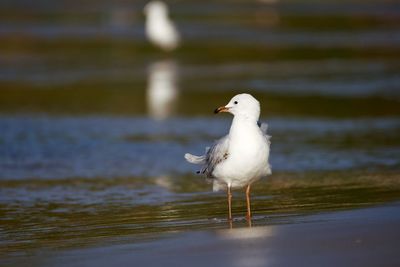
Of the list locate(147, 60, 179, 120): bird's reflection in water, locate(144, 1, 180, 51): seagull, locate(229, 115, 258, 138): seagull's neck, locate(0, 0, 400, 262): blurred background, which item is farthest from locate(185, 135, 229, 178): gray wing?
locate(144, 1, 180, 51): seagull

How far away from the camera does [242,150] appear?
8.16 metres

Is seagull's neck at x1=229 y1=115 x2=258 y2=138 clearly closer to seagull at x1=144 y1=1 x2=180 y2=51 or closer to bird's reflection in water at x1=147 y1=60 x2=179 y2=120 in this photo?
bird's reflection in water at x1=147 y1=60 x2=179 y2=120

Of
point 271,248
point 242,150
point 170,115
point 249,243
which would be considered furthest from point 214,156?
point 170,115

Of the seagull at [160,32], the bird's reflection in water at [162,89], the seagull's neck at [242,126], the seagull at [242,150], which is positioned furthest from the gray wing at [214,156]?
the seagull at [160,32]

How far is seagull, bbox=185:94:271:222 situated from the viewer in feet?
26.8

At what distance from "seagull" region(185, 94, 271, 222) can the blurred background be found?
47cm

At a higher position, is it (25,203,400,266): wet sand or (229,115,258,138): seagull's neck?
(229,115,258,138): seagull's neck

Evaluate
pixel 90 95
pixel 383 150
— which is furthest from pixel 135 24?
pixel 383 150

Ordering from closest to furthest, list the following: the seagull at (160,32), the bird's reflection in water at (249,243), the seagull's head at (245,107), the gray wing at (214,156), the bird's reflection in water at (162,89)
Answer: the bird's reflection in water at (249,243) < the seagull's head at (245,107) < the gray wing at (214,156) < the bird's reflection in water at (162,89) < the seagull at (160,32)

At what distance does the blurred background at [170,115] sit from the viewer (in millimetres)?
9453

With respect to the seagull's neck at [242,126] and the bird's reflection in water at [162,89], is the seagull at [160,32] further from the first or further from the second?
the seagull's neck at [242,126]

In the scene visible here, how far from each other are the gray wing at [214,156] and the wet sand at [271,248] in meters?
0.82

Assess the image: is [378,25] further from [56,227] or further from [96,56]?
[56,227]

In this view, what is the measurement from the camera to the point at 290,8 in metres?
41.1
